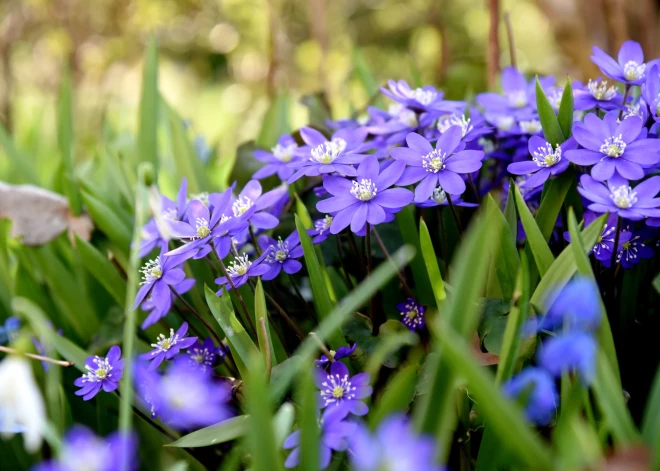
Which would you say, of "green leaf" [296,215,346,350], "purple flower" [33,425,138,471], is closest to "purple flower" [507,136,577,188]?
"green leaf" [296,215,346,350]

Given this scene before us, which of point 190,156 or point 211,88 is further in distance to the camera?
point 211,88

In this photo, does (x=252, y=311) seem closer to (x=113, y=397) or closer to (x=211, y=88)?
(x=113, y=397)

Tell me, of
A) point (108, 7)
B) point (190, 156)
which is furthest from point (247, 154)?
point (108, 7)

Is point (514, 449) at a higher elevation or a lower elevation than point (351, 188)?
lower

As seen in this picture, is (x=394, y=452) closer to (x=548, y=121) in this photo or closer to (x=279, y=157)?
(x=548, y=121)

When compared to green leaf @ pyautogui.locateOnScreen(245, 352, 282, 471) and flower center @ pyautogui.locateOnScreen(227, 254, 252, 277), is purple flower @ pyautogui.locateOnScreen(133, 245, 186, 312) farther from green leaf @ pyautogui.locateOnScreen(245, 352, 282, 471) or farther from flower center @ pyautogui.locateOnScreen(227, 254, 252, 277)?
green leaf @ pyautogui.locateOnScreen(245, 352, 282, 471)

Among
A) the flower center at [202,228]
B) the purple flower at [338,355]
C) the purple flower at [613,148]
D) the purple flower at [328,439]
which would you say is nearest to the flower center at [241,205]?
the flower center at [202,228]

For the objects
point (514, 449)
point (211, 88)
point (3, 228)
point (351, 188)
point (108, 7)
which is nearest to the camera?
point (514, 449)
